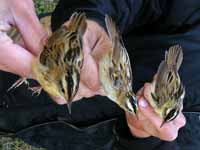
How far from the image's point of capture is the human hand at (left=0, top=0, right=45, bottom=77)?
111 cm

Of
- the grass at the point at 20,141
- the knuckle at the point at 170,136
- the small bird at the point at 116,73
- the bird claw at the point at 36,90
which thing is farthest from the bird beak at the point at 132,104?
the grass at the point at 20,141

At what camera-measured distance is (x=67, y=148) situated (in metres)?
1.58

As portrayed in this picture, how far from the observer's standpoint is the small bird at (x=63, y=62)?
1013 millimetres

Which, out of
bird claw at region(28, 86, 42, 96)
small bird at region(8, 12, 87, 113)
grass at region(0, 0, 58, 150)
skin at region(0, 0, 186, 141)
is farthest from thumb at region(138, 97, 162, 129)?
grass at region(0, 0, 58, 150)

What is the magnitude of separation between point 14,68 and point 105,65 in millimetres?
177

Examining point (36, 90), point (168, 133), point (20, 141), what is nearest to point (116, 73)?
point (168, 133)

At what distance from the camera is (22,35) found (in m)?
1.14

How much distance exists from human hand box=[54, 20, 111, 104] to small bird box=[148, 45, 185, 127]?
4.2 inches

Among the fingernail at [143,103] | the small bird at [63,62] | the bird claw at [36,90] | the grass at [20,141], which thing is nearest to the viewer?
the small bird at [63,62]

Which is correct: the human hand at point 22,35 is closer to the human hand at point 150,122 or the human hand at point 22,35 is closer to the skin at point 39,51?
the skin at point 39,51

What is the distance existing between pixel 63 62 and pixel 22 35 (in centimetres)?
15

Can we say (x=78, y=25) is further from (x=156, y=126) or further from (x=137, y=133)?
(x=137, y=133)

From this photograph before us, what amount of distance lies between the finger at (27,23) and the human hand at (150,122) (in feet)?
0.71

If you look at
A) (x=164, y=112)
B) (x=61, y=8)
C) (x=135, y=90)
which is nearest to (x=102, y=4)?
(x=61, y=8)
